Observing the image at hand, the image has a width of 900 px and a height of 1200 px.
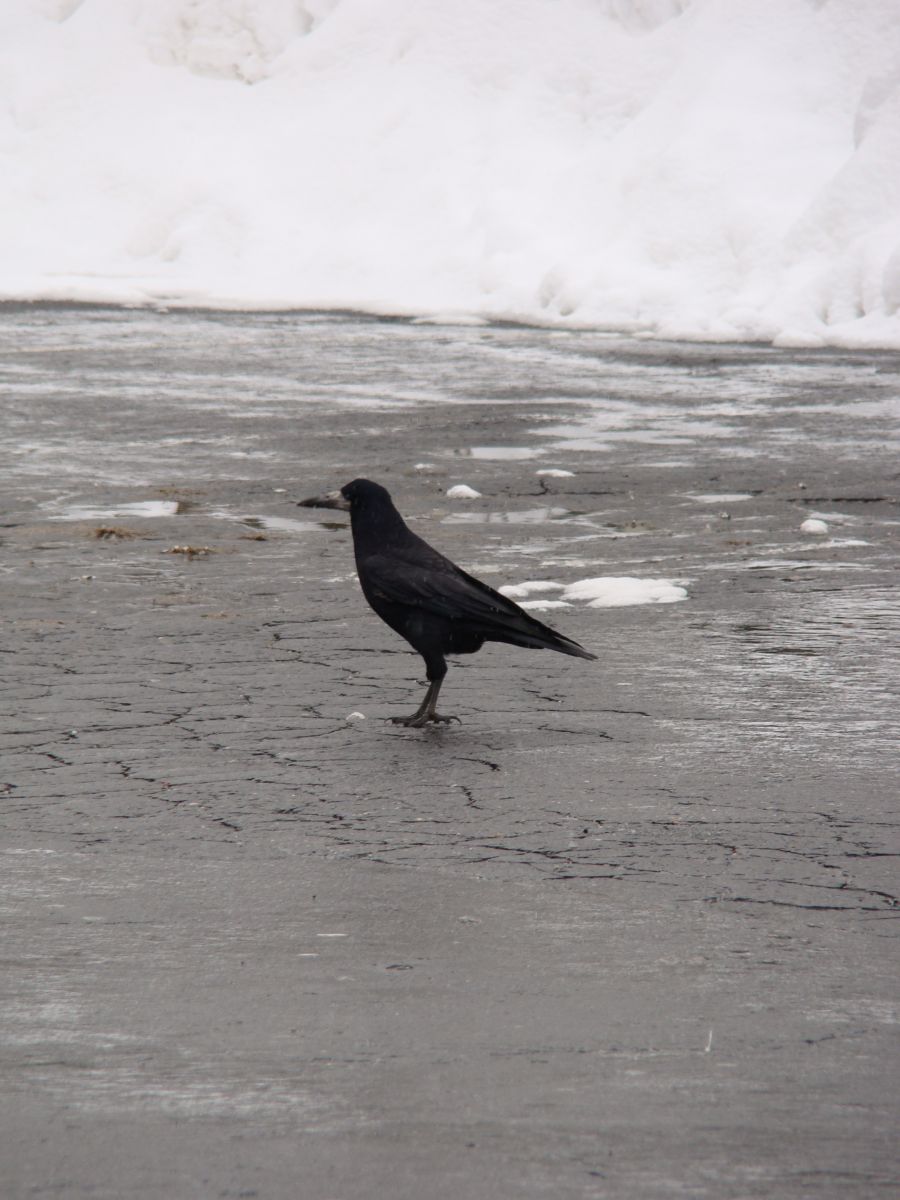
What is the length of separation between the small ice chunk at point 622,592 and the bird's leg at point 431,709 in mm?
2392

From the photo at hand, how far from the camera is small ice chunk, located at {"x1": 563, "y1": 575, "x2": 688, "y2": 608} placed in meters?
9.52

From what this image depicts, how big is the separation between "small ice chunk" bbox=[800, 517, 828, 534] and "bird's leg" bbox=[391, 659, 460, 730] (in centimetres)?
499

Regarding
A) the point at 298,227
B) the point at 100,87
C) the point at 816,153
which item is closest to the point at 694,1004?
the point at 816,153

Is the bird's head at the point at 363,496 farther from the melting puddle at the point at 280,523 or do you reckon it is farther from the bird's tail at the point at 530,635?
the melting puddle at the point at 280,523

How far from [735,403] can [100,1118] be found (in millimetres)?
15719

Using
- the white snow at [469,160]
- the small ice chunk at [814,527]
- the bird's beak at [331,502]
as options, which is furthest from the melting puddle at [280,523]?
the white snow at [469,160]

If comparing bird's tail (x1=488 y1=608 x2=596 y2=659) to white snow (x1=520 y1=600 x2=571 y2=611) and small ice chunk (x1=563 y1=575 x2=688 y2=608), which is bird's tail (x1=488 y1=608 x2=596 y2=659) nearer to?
white snow (x1=520 y1=600 x2=571 y2=611)

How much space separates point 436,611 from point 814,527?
510 centimetres

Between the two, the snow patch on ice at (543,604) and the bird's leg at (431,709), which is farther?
the snow patch on ice at (543,604)

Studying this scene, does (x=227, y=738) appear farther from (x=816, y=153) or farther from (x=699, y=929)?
(x=816, y=153)

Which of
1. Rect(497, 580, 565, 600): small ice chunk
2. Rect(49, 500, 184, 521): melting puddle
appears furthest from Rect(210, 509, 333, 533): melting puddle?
Rect(497, 580, 565, 600): small ice chunk

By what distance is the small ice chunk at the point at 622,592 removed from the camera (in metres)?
9.52

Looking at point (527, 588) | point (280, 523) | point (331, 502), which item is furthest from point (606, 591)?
point (280, 523)

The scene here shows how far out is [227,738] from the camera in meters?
6.80
